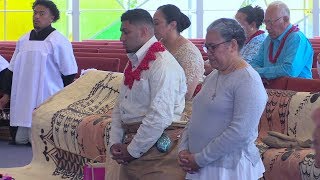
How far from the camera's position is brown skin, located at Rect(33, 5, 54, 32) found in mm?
7828

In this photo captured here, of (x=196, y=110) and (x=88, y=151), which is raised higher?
(x=196, y=110)

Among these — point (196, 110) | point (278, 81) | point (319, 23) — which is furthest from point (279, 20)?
point (319, 23)

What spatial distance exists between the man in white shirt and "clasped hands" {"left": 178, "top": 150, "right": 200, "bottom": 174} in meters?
0.49

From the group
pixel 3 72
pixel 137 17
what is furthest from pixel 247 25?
pixel 3 72

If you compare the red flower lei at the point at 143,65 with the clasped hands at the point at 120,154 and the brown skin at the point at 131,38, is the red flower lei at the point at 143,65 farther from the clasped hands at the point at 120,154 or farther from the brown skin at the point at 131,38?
the clasped hands at the point at 120,154

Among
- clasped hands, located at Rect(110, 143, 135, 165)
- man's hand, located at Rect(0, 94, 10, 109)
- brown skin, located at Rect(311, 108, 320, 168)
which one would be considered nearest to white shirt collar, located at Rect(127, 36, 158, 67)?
clasped hands, located at Rect(110, 143, 135, 165)

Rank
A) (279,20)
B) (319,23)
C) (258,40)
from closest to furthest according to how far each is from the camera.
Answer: (279,20) < (258,40) < (319,23)

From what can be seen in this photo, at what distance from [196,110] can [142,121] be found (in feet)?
1.98

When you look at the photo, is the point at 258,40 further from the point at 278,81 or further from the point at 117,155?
the point at 117,155

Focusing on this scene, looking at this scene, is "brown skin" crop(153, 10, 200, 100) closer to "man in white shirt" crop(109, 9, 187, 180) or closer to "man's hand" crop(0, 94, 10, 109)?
"man in white shirt" crop(109, 9, 187, 180)

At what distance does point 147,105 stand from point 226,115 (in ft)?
2.55

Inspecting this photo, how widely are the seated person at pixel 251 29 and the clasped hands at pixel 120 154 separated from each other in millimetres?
2413

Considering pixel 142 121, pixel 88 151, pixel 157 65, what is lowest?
pixel 88 151

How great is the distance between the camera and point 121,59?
353 inches
